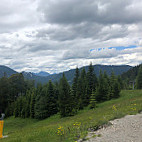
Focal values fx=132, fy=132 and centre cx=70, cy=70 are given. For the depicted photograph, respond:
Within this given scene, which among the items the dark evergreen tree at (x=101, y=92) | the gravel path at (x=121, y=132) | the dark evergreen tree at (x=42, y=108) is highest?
the gravel path at (x=121, y=132)

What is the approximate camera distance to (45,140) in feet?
31.5

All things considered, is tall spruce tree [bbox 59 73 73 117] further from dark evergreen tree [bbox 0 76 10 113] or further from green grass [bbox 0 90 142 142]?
dark evergreen tree [bbox 0 76 10 113]

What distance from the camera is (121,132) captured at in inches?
351

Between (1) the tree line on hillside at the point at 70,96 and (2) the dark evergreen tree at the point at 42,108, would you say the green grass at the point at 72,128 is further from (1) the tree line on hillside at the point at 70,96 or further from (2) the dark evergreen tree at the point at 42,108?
(2) the dark evergreen tree at the point at 42,108

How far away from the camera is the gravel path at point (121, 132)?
7.87 meters

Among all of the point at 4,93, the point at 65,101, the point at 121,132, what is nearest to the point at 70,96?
the point at 65,101

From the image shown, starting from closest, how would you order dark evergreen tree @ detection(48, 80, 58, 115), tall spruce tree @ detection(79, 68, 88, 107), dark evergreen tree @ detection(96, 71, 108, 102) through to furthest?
tall spruce tree @ detection(79, 68, 88, 107)
dark evergreen tree @ detection(96, 71, 108, 102)
dark evergreen tree @ detection(48, 80, 58, 115)

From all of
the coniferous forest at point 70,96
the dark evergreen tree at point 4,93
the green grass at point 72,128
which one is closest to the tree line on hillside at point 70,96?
the coniferous forest at point 70,96

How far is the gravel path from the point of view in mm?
7869

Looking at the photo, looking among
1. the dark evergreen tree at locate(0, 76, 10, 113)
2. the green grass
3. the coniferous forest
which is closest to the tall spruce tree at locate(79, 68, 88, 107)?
the coniferous forest

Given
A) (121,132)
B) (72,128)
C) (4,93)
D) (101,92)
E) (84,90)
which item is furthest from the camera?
(4,93)

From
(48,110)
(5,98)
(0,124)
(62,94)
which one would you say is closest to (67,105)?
(62,94)

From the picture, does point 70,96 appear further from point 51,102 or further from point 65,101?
point 51,102

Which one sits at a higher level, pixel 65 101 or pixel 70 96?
pixel 70 96
